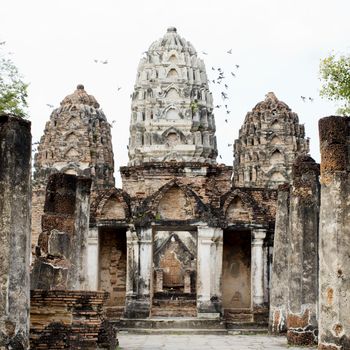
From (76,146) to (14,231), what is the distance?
23452mm

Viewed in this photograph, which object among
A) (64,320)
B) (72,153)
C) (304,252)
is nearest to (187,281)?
(72,153)

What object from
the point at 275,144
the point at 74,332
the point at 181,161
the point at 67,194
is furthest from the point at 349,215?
the point at 275,144

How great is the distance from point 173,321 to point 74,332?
30.4 feet

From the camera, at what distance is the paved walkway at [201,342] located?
1619 cm

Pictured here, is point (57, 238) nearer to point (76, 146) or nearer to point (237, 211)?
point (237, 211)

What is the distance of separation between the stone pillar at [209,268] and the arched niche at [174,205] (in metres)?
1.02

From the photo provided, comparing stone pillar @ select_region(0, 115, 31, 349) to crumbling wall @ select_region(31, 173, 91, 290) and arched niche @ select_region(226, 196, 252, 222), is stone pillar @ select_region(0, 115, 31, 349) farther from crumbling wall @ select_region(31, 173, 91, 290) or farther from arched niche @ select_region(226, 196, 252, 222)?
arched niche @ select_region(226, 196, 252, 222)

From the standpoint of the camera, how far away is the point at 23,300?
10.8 metres

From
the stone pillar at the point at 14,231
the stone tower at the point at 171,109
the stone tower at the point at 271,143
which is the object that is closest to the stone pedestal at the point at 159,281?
the stone tower at the point at 271,143

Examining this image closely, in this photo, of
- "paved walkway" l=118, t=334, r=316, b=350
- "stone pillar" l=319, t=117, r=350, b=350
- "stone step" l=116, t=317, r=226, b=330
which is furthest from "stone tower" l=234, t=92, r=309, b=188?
"stone pillar" l=319, t=117, r=350, b=350

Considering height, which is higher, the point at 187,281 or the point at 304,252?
the point at 304,252

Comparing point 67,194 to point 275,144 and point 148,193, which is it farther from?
point 275,144

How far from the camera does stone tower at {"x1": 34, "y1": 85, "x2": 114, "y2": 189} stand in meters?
33.7

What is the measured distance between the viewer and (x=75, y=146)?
3400 centimetres
